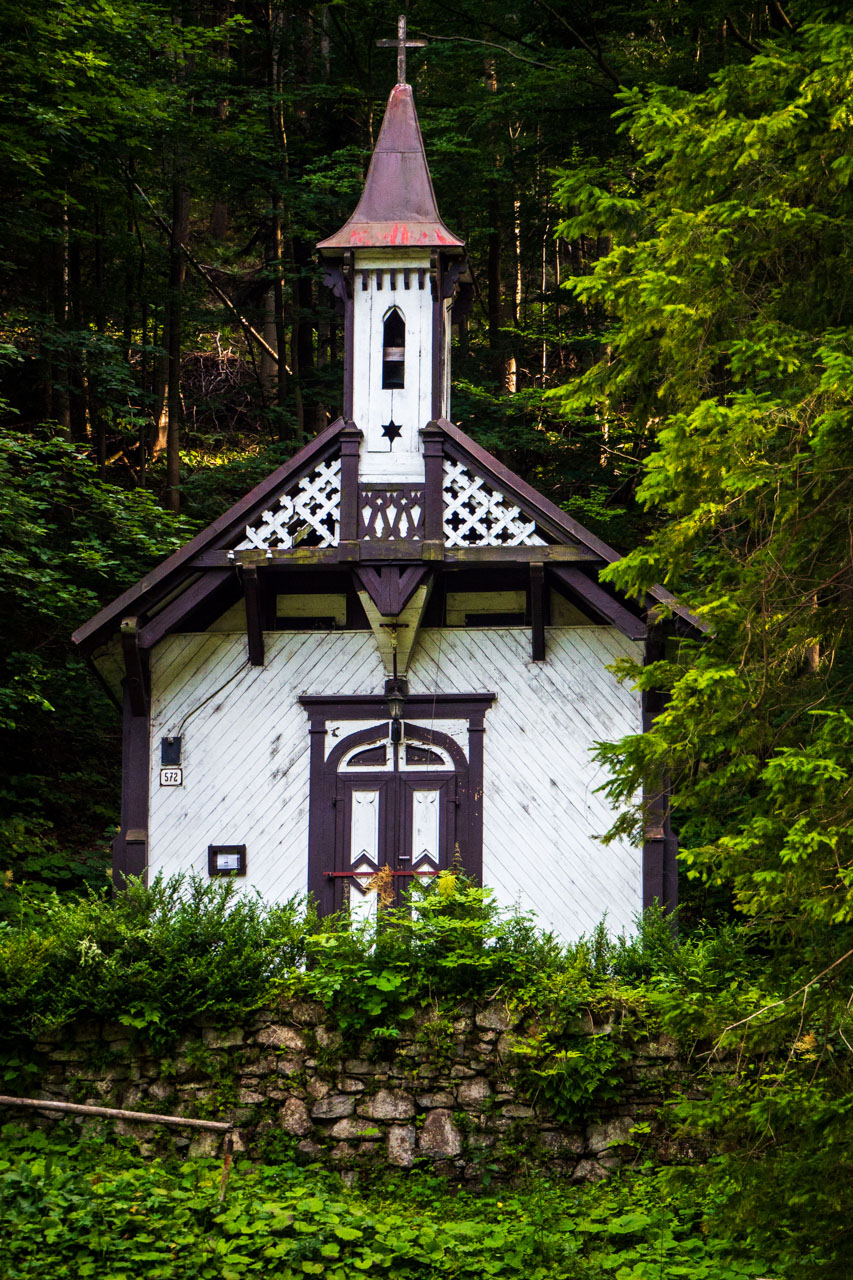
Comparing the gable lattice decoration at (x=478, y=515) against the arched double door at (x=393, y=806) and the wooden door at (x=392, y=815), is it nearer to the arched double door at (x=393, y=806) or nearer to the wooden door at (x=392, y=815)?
the arched double door at (x=393, y=806)

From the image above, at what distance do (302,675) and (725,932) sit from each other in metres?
4.67

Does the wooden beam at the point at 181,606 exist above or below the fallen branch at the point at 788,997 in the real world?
above

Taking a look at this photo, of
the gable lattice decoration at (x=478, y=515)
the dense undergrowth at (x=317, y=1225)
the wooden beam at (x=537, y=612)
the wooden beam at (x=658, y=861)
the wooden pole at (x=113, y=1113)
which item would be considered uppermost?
the gable lattice decoration at (x=478, y=515)

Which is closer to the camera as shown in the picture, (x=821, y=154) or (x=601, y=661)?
(x=821, y=154)

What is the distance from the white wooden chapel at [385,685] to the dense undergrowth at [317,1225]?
3.51 meters

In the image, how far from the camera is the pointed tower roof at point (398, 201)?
43.2 feet

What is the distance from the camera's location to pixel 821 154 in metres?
7.66

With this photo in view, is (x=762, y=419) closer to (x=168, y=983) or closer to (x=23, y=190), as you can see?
(x=168, y=983)

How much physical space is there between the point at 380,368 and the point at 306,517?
1.71 metres

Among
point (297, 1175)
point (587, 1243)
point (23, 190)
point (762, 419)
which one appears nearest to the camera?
point (762, 419)

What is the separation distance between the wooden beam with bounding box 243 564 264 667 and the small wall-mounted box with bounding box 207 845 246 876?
1.67 meters

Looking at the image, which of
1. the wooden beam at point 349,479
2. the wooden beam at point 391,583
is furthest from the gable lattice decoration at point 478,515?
the wooden beam at point 349,479

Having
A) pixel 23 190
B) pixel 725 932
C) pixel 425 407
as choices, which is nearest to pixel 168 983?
pixel 725 932

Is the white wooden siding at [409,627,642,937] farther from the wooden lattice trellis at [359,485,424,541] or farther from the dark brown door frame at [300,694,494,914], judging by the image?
the wooden lattice trellis at [359,485,424,541]
